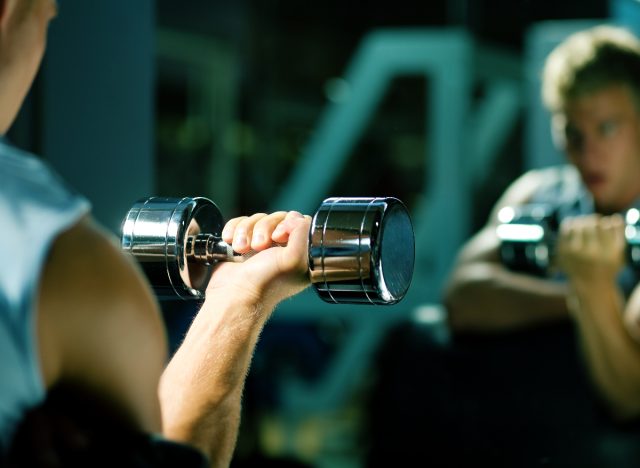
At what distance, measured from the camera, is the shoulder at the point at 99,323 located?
44 centimetres

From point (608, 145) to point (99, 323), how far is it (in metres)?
1.55

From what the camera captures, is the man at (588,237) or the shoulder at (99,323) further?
the man at (588,237)

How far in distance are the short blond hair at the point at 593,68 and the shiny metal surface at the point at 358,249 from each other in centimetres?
135

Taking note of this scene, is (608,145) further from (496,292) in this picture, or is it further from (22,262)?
(22,262)

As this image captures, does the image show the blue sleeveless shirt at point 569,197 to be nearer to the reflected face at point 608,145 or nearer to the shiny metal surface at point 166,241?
the reflected face at point 608,145

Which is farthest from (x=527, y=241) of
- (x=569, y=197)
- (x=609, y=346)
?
(x=569, y=197)

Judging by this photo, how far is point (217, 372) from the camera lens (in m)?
0.67

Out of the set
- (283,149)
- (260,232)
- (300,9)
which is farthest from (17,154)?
(300,9)

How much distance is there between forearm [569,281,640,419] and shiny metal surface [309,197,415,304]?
1.11 meters

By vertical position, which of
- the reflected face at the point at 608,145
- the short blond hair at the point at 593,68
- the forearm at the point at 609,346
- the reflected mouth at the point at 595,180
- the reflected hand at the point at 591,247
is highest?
the short blond hair at the point at 593,68

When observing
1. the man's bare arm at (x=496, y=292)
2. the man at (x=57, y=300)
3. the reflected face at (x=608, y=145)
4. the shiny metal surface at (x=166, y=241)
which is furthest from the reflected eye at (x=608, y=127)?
the man at (x=57, y=300)

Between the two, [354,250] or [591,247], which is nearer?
[354,250]

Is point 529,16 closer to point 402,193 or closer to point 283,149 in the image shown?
point 402,193

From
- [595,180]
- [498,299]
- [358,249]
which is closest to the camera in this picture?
[358,249]
